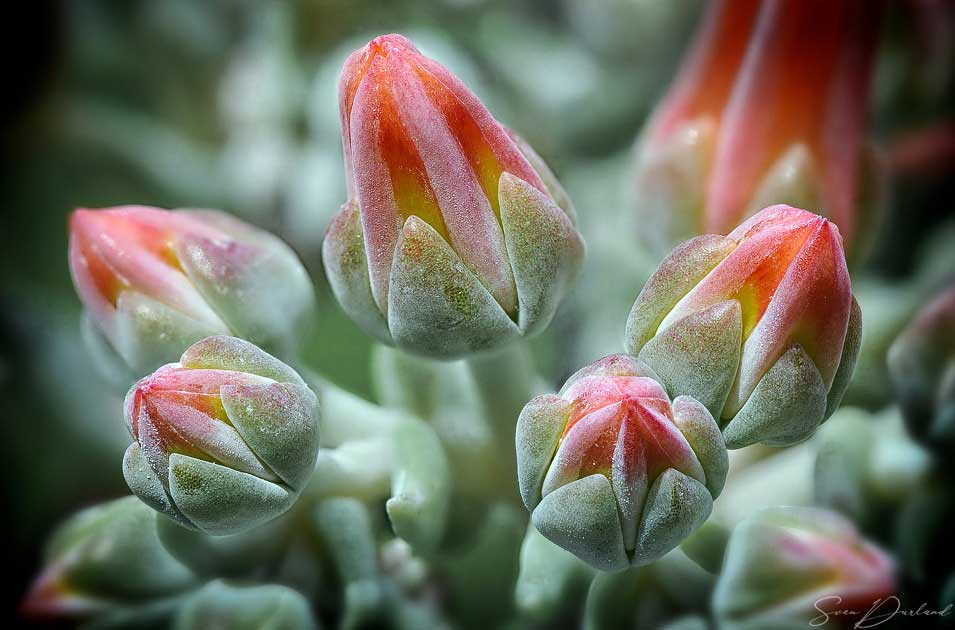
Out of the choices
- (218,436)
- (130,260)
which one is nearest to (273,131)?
(130,260)

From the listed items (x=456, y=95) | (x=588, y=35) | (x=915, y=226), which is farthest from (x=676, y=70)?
(x=456, y=95)

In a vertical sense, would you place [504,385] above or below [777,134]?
below

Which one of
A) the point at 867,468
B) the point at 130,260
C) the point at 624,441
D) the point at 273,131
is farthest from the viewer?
the point at 273,131

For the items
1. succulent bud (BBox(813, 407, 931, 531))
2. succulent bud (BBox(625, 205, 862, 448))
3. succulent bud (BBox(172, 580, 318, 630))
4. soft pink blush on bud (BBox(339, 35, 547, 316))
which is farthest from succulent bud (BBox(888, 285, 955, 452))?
succulent bud (BBox(172, 580, 318, 630))

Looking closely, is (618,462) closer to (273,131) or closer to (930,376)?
(930,376)

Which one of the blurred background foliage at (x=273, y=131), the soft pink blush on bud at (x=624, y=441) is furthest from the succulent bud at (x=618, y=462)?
the blurred background foliage at (x=273, y=131)
